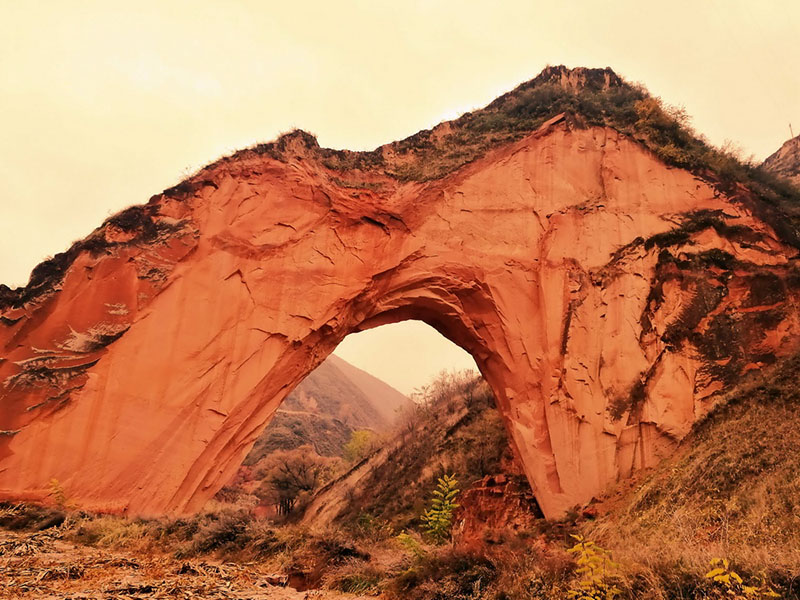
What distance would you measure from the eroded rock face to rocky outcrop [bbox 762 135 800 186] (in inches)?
785

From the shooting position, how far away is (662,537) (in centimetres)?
795

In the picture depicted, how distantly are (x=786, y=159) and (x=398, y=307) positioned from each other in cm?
2912

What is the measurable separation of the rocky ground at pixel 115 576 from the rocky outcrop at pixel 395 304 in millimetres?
2988

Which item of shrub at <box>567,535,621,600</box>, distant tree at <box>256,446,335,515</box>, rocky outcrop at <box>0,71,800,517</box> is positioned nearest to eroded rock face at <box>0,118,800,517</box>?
rocky outcrop at <box>0,71,800,517</box>

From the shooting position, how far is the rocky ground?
5902 mm

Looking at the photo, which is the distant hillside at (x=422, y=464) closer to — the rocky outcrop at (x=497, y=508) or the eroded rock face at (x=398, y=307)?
the rocky outcrop at (x=497, y=508)

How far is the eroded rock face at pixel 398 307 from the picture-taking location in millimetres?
11281

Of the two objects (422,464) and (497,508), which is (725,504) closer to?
(497,508)

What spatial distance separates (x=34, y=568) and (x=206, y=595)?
8.11 feet

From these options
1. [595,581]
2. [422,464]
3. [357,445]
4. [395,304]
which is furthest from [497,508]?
[357,445]

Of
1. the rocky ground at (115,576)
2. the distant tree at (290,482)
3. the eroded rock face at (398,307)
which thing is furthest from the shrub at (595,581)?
the distant tree at (290,482)

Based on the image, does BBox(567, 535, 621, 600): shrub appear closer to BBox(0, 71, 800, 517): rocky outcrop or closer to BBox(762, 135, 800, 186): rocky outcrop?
BBox(0, 71, 800, 517): rocky outcrop

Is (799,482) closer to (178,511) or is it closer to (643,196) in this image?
(643,196)

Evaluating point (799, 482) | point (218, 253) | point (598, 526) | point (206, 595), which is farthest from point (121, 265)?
point (799, 482)
